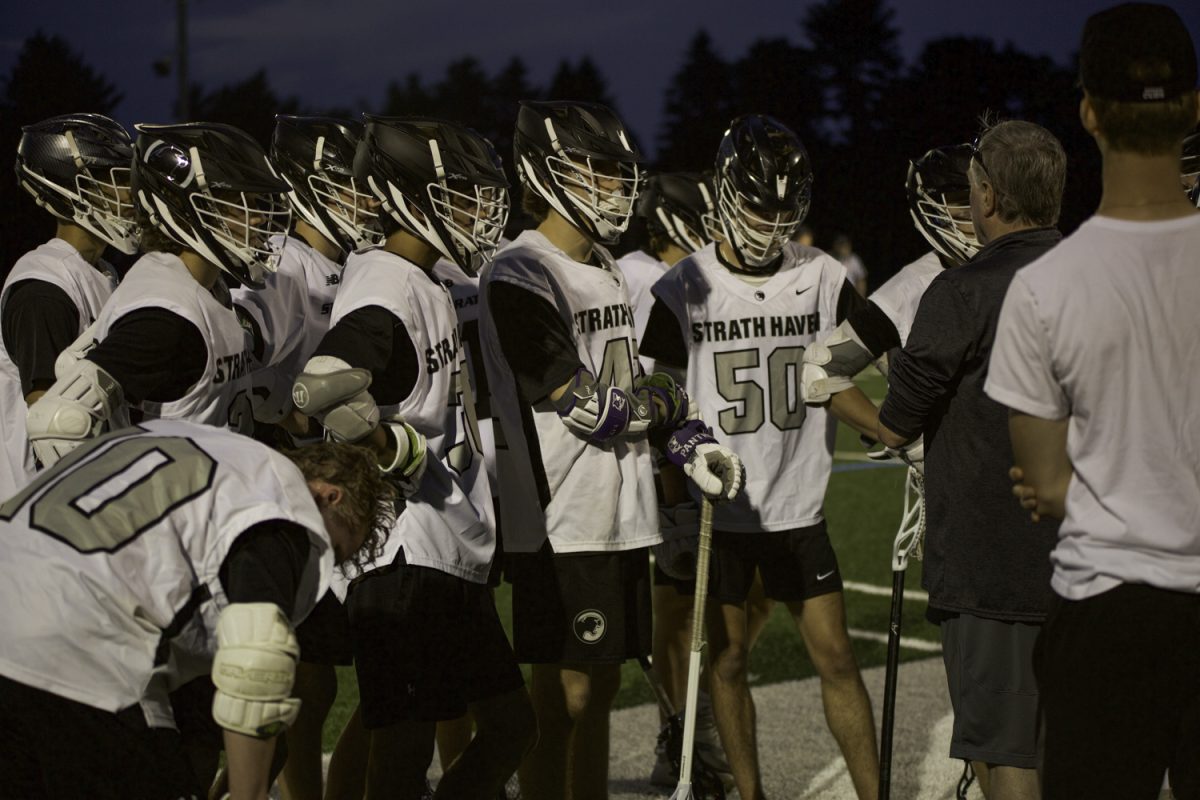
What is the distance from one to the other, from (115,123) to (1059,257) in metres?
3.62

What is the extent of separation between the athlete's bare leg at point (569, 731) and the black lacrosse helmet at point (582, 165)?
1.44 meters

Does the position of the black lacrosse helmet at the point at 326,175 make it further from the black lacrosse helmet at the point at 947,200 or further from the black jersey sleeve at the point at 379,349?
the black lacrosse helmet at the point at 947,200

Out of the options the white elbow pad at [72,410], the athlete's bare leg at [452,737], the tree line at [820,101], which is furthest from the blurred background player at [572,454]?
the tree line at [820,101]

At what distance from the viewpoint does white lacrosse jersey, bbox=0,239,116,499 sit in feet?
16.1

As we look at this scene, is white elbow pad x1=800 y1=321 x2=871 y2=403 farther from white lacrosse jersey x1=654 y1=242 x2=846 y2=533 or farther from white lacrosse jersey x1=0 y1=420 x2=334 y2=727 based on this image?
white lacrosse jersey x1=0 y1=420 x2=334 y2=727

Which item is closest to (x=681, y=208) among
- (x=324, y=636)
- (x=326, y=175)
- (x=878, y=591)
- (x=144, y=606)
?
(x=326, y=175)

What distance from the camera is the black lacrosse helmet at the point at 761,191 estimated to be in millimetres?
5328

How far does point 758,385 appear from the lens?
5.41 meters

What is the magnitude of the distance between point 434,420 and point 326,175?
1.64 metres

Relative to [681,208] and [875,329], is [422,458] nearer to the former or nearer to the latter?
[875,329]

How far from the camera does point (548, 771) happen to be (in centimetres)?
464

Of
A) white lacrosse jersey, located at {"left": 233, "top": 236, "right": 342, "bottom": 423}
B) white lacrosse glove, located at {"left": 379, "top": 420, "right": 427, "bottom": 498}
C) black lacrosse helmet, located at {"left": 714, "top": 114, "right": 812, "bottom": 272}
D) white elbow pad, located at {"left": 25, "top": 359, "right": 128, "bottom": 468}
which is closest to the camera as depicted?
white elbow pad, located at {"left": 25, "top": 359, "right": 128, "bottom": 468}

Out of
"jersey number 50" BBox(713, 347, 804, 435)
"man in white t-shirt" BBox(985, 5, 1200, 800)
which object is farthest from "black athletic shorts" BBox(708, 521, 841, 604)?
"man in white t-shirt" BBox(985, 5, 1200, 800)

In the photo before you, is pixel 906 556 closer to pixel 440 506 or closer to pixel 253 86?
pixel 440 506
